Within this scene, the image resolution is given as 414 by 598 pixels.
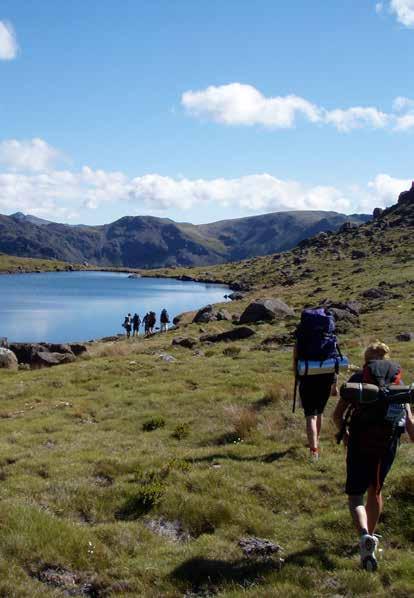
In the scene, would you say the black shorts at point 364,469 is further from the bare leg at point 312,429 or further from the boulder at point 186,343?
the boulder at point 186,343

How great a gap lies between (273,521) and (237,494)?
1.04 metres

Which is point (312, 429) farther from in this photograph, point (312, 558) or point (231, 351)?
point (231, 351)

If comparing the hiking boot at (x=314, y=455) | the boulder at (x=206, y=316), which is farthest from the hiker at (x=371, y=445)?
the boulder at (x=206, y=316)

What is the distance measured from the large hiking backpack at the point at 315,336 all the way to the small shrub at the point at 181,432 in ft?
17.0

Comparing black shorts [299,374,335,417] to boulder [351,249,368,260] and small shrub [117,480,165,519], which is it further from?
boulder [351,249,368,260]

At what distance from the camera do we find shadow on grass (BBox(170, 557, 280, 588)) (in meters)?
7.73

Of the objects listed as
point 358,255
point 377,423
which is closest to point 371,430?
point 377,423

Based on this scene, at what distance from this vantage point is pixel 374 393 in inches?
296

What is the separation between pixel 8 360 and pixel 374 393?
98.4 feet

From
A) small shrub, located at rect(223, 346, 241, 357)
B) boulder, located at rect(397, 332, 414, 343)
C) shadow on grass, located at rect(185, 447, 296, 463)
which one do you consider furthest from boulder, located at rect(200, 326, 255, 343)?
shadow on grass, located at rect(185, 447, 296, 463)

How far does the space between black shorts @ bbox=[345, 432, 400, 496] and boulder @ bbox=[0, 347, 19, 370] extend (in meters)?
28.6

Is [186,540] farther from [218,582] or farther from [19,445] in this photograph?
[19,445]

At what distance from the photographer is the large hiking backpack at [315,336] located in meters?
11.8

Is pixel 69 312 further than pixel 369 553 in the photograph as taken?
Yes
